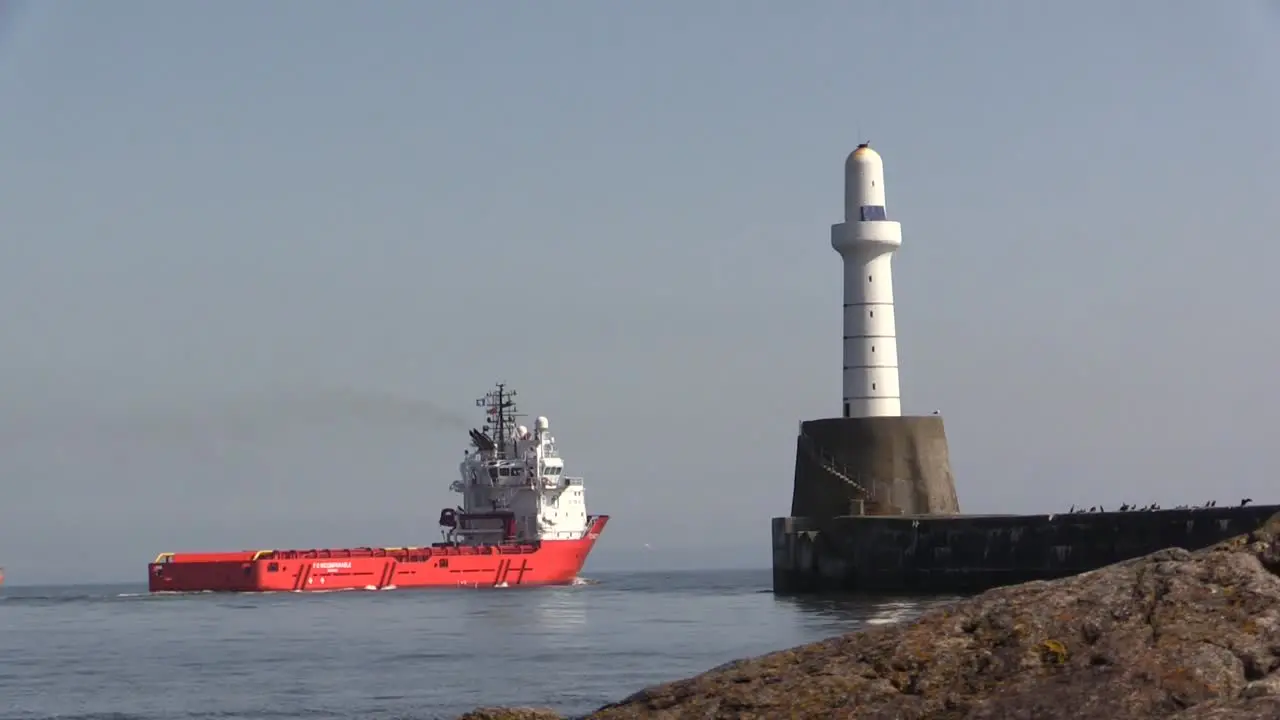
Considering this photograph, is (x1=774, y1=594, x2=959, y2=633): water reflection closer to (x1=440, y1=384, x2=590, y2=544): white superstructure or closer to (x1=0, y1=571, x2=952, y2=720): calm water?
(x1=0, y1=571, x2=952, y2=720): calm water

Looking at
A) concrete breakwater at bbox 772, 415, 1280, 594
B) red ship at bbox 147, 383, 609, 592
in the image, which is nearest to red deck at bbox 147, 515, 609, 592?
red ship at bbox 147, 383, 609, 592

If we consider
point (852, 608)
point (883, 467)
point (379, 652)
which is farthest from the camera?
point (883, 467)

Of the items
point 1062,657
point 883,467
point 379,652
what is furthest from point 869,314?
point 1062,657

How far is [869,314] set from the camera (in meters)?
40.8

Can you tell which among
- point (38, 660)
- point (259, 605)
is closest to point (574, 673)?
point (38, 660)

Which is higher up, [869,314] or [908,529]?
[869,314]

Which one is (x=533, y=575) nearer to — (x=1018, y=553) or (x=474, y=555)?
(x=474, y=555)

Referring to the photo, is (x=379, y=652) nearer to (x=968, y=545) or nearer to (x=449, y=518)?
(x=968, y=545)

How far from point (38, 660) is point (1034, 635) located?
24871mm

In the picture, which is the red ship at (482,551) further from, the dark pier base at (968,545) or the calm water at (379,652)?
the dark pier base at (968,545)

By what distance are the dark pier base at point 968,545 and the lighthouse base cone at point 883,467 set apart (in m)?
0.91

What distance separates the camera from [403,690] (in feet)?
68.6

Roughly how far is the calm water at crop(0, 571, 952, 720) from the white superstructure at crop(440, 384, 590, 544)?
14.7m

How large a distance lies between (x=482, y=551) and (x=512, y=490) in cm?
366
